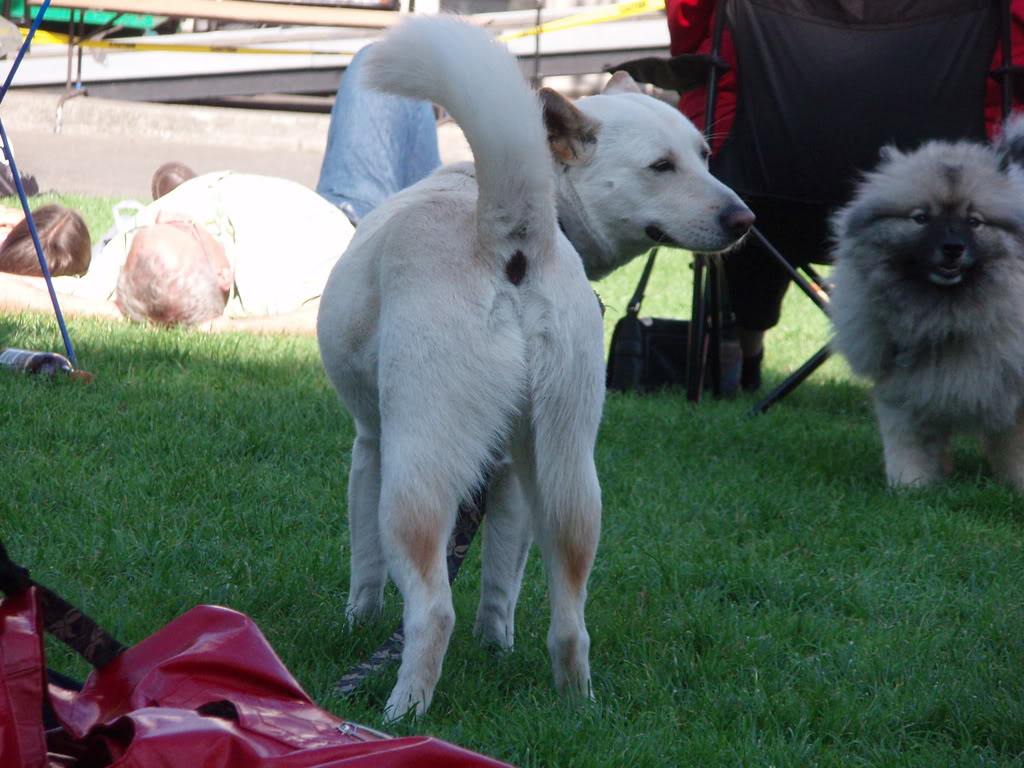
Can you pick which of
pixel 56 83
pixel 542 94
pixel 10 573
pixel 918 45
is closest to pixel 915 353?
pixel 918 45

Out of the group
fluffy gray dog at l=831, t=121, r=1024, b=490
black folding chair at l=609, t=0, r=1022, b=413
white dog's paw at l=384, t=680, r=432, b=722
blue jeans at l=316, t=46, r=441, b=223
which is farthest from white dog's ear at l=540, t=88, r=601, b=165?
blue jeans at l=316, t=46, r=441, b=223

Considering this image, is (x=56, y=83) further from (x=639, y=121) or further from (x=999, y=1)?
(x=639, y=121)

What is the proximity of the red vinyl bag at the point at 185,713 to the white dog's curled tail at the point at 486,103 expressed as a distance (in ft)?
2.82

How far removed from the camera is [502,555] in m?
2.54

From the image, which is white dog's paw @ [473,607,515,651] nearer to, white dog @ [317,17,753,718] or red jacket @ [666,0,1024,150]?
white dog @ [317,17,753,718]

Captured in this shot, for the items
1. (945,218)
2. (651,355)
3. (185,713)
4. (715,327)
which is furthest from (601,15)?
(185,713)

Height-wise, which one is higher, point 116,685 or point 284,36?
point 284,36

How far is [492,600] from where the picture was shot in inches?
101

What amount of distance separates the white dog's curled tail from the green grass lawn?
936 millimetres

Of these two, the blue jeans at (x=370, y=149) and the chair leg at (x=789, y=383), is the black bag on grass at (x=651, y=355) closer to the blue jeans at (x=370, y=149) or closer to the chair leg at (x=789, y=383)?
the chair leg at (x=789, y=383)

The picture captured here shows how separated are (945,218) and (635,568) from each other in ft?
6.46

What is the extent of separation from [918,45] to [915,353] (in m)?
1.34

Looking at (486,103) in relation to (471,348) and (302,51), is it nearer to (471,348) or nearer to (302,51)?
(471,348)

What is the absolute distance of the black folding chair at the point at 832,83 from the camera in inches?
186
